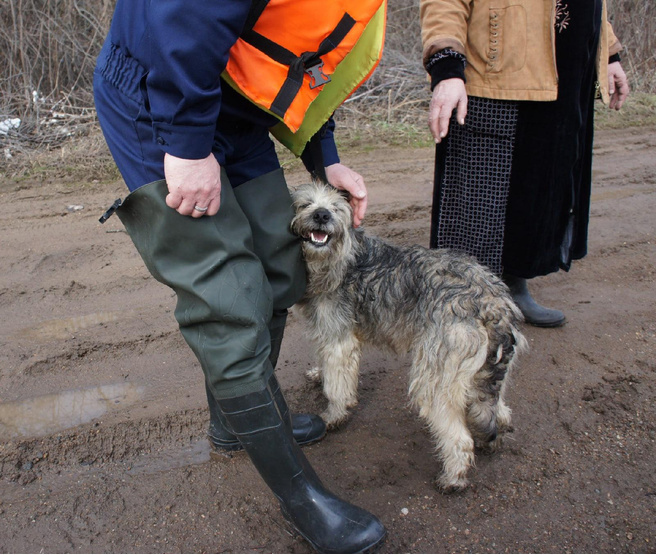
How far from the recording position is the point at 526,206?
3691 mm

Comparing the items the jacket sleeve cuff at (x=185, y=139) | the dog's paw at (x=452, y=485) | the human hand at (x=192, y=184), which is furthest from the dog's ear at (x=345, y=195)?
the dog's paw at (x=452, y=485)

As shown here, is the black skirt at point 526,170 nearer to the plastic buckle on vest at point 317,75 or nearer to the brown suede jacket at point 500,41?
the brown suede jacket at point 500,41

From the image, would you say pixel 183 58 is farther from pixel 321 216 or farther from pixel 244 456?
pixel 244 456

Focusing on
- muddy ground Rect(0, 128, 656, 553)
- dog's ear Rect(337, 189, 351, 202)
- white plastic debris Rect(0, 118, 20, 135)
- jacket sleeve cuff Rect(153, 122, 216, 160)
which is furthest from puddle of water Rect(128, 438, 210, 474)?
white plastic debris Rect(0, 118, 20, 135)

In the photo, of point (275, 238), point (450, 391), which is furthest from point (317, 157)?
point (450, 391)

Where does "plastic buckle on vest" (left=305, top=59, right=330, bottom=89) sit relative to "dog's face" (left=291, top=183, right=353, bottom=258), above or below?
above

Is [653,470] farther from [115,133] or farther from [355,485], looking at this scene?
[115,133]

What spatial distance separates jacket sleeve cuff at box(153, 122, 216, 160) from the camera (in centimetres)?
189

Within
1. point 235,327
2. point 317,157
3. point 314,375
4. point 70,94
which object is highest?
point 317,157

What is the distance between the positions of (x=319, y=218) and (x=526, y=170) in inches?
60.6

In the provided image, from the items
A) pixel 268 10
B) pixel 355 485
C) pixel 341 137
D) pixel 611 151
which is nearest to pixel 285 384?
pixel 355 485

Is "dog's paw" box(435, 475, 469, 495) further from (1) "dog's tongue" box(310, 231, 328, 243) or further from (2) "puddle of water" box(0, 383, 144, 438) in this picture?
(2) "puddle of water" box(0, 383, 144, 438)

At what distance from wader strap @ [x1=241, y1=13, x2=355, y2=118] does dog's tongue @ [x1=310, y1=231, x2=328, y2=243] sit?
0.85 m

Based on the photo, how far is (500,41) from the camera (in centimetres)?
318
